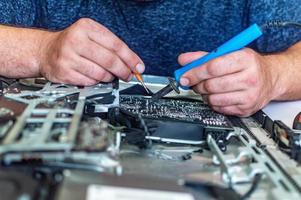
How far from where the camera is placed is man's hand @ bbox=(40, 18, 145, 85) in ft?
2.88

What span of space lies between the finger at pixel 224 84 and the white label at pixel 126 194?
1.45ft

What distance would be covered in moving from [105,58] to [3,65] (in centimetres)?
29

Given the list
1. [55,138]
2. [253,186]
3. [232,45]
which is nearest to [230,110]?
[232,45]

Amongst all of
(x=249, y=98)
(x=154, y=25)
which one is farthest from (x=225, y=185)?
(x=154, y=25)

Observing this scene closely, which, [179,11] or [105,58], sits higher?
[179,11]

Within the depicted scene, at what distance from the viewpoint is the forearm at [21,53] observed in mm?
1013

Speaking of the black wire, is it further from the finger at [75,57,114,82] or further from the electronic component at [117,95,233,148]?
the finger at [75,57,114,82]

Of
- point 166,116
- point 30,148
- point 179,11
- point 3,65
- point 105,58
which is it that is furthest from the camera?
point 179,11

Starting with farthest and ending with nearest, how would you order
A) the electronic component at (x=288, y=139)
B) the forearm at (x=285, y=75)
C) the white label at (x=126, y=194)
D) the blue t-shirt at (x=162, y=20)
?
the blue t-shirt at (x=162, y=20) < the forearm at (x=285, y=75) < the electronic component at (x=288, y=139) < the white label at (x=126, y=194)

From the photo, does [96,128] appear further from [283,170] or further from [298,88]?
[298,88]

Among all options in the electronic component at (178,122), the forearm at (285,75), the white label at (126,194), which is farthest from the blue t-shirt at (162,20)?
the white label at (126,194)

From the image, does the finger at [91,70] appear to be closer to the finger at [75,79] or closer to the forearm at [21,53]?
the finger at [75,79]

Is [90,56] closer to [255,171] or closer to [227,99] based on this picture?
[227,99]

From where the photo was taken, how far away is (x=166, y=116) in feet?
2.38
